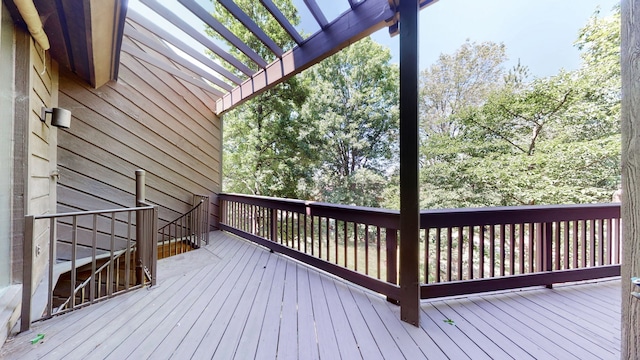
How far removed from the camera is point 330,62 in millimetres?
10492

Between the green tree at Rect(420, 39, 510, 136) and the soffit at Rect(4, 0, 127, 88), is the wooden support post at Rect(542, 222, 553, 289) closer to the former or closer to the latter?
the soffit at Rect(4, 0, 127, 88)

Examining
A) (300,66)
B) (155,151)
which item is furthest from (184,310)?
(155,151)

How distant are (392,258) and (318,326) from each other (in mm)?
919

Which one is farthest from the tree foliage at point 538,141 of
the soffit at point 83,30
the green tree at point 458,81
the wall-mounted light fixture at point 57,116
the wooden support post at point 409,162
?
the wall-mounted light fixture at point 57,116

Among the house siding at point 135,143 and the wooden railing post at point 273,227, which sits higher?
the house siding at point 135,143

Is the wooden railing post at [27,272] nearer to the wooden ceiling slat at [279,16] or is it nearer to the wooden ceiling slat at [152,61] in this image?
the wooden ceiling slat at [279,16]

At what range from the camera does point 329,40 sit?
2.90 meters

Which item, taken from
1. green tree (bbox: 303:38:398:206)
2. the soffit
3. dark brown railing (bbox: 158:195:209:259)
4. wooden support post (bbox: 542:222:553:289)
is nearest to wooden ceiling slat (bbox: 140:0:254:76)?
the soffit

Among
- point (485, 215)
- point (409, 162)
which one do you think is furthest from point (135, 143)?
point (485, 215)

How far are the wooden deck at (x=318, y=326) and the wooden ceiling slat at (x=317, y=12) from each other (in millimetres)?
3170

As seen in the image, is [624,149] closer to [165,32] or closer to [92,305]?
[92,305]

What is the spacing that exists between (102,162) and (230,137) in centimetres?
522

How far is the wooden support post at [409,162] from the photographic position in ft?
6.11

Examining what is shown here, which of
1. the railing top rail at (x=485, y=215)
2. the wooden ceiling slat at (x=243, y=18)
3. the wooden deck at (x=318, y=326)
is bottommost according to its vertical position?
the wooden deck at (x=318, y=326)
